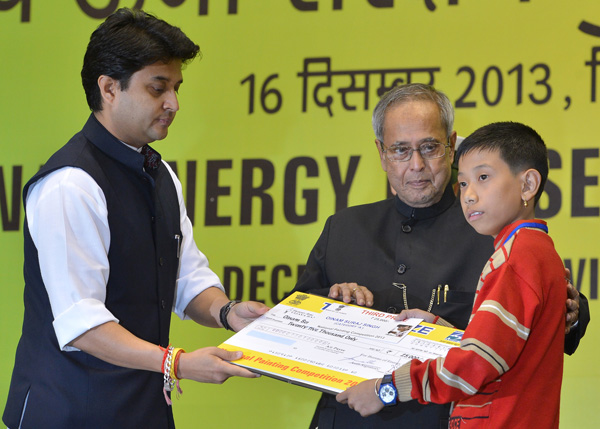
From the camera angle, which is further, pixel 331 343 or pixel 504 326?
pixel 331 343

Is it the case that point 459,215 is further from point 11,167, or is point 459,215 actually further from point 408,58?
point 11,167

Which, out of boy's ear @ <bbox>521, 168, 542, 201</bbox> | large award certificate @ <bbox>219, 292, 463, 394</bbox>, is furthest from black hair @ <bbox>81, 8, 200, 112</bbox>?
boy's ear @ <bbox>521, 168, 542, 201</bbox>

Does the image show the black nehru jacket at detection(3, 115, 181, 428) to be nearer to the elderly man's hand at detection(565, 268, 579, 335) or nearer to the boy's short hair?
the boy's short hair

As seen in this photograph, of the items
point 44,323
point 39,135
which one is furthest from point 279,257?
point 44,323

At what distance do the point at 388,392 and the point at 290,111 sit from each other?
200 centimetres

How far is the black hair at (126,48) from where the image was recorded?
7.90 ft

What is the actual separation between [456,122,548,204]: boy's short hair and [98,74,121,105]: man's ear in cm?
101

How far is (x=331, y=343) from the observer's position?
87.7 inches

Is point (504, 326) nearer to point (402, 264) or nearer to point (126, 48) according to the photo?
point (402, 264)

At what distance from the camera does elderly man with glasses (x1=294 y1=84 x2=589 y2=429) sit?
95.8 inches

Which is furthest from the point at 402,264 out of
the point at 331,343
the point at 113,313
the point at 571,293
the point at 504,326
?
the point at 113,313

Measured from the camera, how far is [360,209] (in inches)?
107

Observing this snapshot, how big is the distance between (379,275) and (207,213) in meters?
1.39

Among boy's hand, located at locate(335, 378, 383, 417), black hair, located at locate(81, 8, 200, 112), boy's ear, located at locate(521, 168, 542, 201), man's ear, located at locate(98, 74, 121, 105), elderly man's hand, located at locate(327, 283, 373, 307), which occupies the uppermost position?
black hair, located at locate(81, 8, 200, 112)
